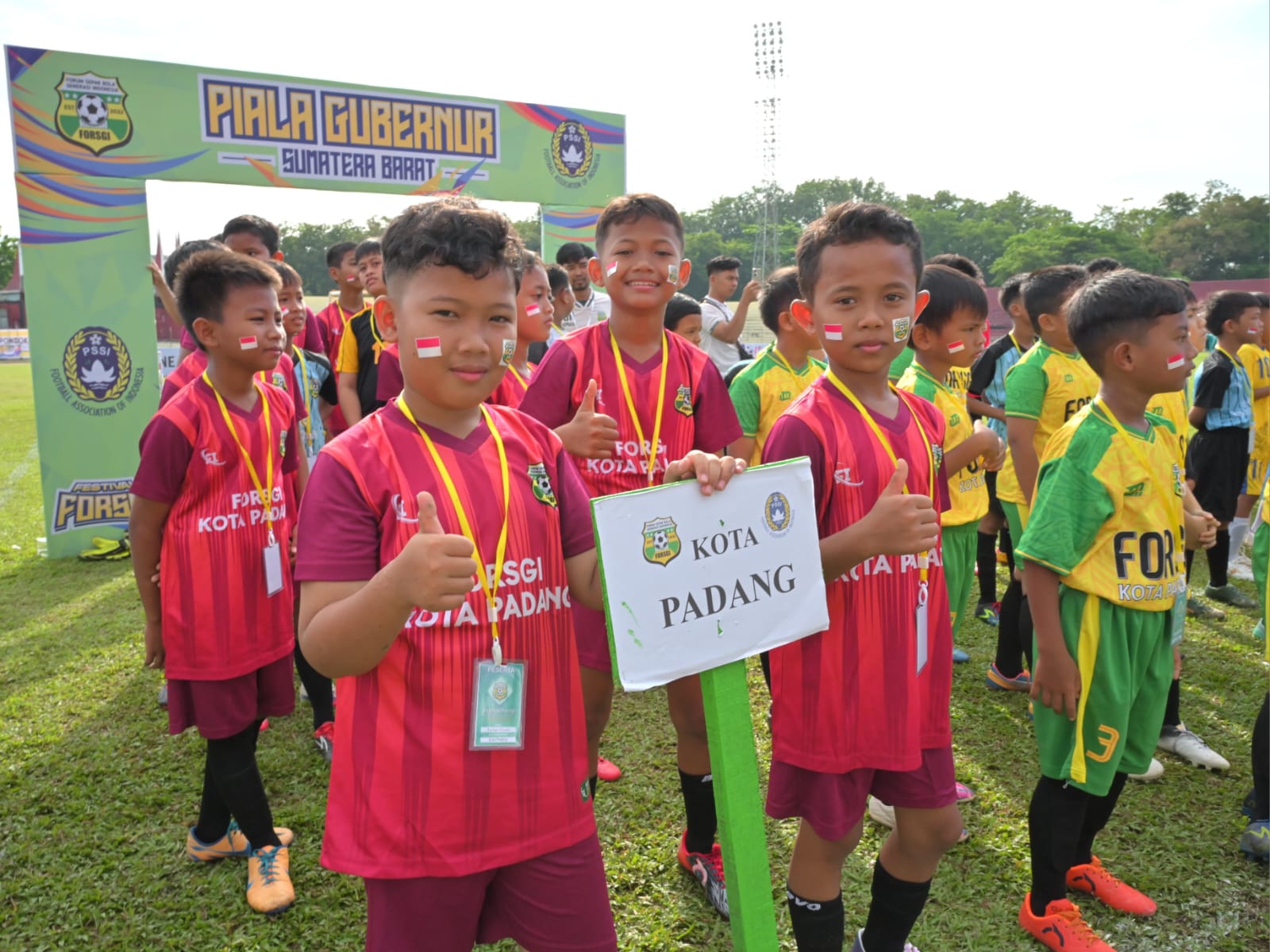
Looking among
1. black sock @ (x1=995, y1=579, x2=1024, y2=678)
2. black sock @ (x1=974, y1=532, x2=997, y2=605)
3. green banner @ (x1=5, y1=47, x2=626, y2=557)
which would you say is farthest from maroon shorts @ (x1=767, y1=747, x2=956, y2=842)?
green banner @ (x1=5, y1=47, x2=626, y2=557)

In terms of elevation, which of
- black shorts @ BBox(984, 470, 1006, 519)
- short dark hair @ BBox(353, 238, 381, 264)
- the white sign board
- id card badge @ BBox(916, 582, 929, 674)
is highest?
short dark hair @ BBox(353, 238, 381, 264)

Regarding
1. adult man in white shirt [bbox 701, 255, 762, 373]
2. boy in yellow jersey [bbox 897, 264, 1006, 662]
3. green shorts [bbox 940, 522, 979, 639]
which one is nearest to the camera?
boy in yellow jersey [bbox 897, 264, 1006, 662]

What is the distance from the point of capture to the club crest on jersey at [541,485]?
1.75 m

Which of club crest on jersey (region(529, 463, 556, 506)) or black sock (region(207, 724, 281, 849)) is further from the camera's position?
black sock (region(207, 724, 281, 849))

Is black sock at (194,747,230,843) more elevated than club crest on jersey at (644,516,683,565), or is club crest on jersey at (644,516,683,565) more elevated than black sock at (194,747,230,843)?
club crest on jersey at (644,516,683,565)

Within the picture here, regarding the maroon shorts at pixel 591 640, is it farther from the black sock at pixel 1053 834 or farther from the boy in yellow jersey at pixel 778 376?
the boy in yellow jersey at pixel 778 376

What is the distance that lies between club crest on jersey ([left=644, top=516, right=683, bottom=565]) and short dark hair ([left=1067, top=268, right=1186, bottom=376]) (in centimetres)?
181

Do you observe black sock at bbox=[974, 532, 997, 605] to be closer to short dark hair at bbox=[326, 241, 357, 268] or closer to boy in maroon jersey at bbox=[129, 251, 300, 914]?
boy in maroon jersey at bbox=[129, 251, 300, 914]

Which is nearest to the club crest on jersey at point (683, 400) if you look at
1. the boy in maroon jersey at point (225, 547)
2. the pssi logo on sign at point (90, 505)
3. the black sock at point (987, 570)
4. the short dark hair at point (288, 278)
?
the boy in maroon jersey at point (225, 547)

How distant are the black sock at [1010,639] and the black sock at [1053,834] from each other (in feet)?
6.32

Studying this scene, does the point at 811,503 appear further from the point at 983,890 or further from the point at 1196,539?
the point at 983,890

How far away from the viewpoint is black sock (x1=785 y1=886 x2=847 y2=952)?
211 centimetres

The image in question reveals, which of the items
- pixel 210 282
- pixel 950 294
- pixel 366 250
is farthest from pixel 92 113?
pixel 950 294

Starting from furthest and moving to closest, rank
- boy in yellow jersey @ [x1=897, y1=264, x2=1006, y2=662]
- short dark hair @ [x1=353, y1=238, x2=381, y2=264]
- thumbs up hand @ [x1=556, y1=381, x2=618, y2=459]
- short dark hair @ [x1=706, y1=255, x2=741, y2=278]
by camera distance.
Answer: short dark hair @ [x1=706, y1=255, x2=741, y2=278], short dark hair @ [x1=353, y1=238, x2=381, y2=264], boy in yellow jersey @ [x1=897, y1=264, x2=1006, y2=662], thumbs up hand @ [x1=556, y1=381, x2=618, y2=459]
